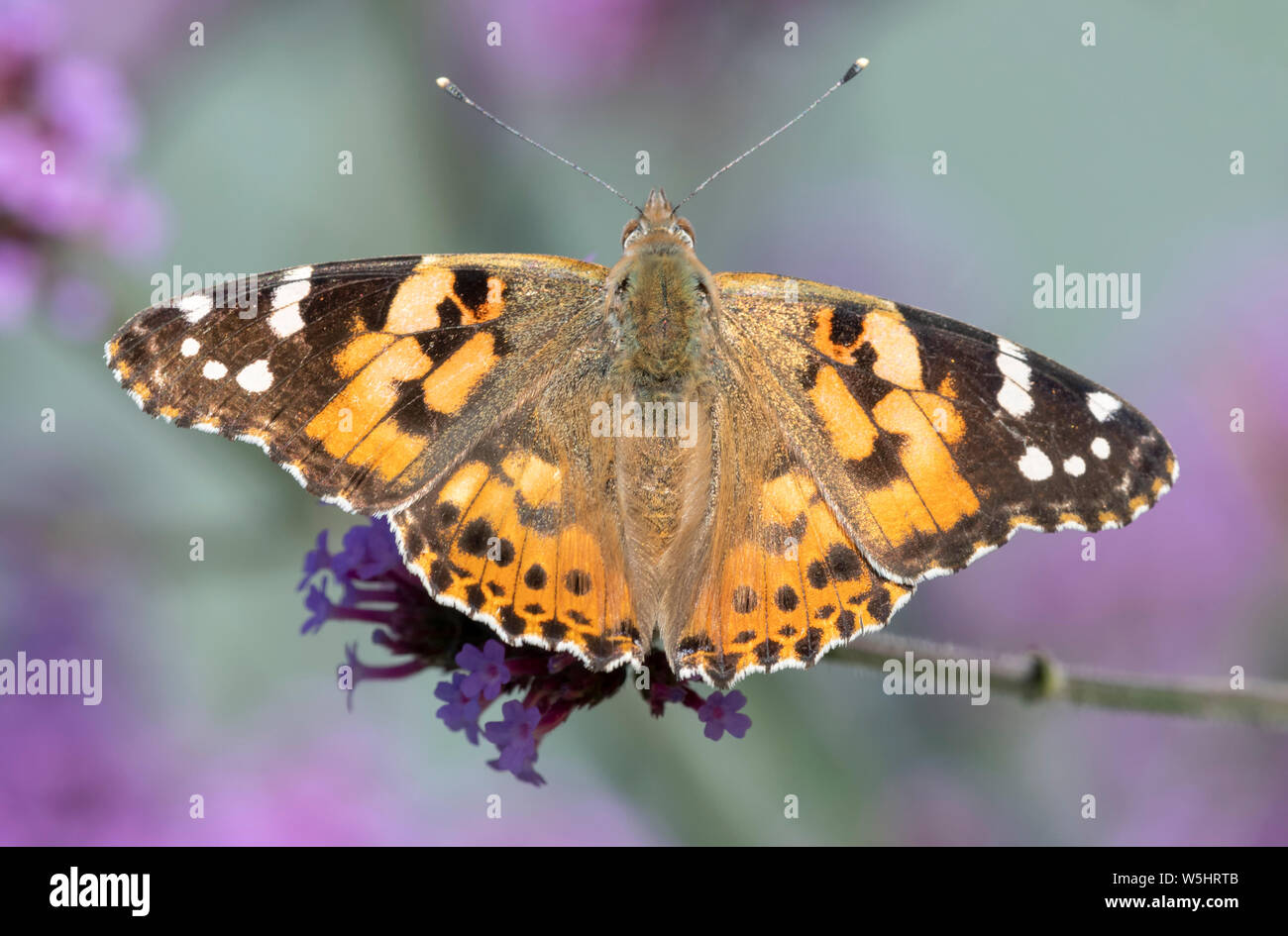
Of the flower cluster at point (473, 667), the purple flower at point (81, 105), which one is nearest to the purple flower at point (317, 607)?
the flower cluster at point (473, 667)

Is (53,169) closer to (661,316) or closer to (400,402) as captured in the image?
(400,402)

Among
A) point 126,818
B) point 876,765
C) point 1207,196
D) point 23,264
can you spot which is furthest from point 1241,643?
point 23,264

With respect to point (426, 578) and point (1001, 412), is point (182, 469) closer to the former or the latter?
point (426, 578)

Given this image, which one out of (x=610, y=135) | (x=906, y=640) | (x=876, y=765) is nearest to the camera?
(x=906, y=640)

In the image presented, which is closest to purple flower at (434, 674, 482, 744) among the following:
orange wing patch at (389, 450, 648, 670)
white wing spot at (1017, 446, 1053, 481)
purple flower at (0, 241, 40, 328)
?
orange wing patch at (389, 450, 648, 670)

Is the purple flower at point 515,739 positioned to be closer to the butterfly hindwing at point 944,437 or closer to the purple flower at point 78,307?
the butterfly hindwing at point 944,437
